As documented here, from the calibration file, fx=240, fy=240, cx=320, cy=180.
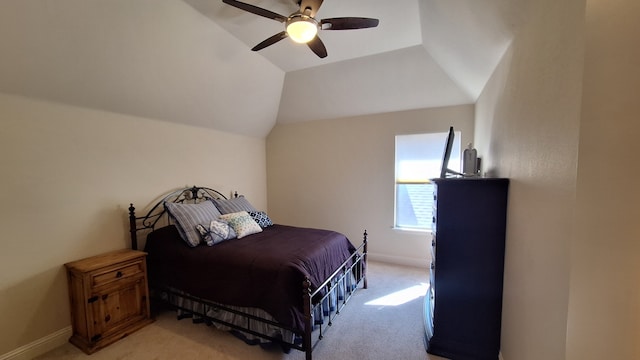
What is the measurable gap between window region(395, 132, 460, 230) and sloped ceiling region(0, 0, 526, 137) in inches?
21.9

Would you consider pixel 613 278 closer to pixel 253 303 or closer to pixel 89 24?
pixel 253 303

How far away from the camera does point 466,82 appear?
9.28 feet

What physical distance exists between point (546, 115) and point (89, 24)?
3.03m

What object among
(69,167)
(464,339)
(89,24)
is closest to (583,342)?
(464,339)

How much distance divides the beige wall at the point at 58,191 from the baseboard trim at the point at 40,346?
0.11 ft

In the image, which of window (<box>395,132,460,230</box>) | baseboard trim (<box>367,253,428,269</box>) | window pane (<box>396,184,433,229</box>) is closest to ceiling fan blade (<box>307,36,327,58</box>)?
window (<box>395,132,460,230</box>)

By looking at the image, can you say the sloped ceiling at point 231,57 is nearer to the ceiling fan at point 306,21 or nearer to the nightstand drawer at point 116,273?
the ceiling fan at point 306,21

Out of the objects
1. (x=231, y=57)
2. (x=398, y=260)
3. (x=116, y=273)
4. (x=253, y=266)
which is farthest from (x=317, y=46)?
(x=398, y=260)

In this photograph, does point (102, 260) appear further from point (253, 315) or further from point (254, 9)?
point (254, 9)

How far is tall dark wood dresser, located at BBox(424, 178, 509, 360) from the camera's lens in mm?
1715

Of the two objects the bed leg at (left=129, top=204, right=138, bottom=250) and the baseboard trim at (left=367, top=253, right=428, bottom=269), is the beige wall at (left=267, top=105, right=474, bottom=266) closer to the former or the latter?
the baseboard trim at (left=367, top=253, right=428, bottom=269)

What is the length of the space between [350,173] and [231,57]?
2.34 meters

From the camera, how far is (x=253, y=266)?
2021 mm

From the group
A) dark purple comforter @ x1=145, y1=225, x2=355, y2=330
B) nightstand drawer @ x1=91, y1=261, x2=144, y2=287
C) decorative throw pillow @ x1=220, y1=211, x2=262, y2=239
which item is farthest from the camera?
decorative throw pillow @ x1=220, y1=211, x2=262, y2=239
